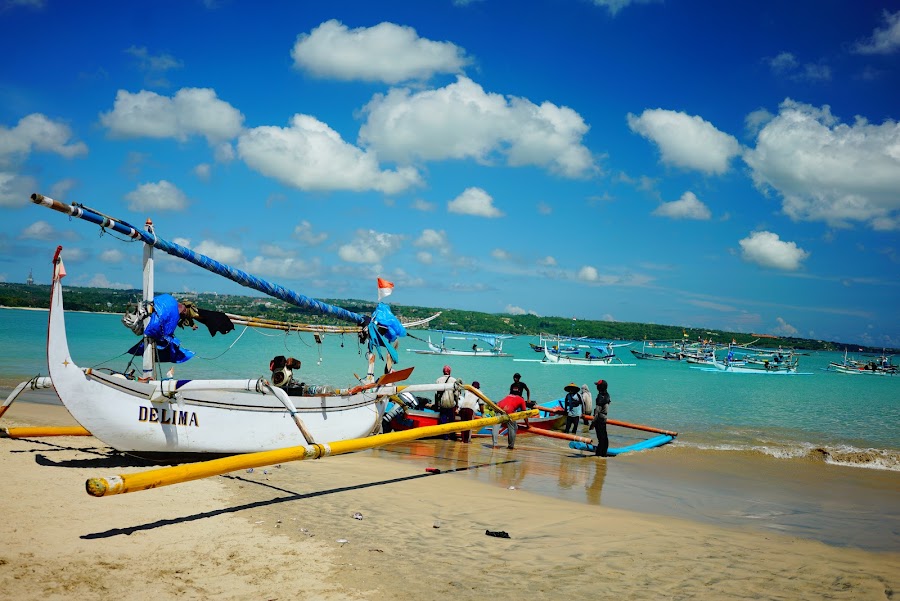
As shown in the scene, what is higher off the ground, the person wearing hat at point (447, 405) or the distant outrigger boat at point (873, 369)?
the person wearing hat at point (447, 405)

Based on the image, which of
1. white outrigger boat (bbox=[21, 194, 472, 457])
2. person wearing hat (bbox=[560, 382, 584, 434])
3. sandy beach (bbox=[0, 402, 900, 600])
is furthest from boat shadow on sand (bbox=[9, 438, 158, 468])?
person wearing hat (bbox=[560, 382, 584, 434])

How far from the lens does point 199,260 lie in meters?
11.3

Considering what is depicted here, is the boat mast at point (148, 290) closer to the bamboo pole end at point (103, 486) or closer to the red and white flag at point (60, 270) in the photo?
the red and white flag at point (60, 270)

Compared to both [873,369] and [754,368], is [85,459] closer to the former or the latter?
[754,368]

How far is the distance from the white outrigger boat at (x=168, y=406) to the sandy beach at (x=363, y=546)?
2.35ft

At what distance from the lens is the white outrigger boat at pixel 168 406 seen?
333 inches

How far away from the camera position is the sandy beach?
516cm

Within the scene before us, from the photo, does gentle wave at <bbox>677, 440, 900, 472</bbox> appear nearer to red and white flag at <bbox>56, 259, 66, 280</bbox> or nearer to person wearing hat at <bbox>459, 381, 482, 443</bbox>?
person wearing hat at <bbox>459, 381, 482, 443</bbox>

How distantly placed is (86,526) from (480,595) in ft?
13.0

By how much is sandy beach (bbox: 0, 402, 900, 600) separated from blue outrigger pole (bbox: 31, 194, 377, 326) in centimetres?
354

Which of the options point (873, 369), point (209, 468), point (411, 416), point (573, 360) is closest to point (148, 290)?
point (209, 468)

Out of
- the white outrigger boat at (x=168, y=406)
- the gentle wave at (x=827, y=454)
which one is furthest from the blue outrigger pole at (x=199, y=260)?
the gentle wave at (x=827, y=454)

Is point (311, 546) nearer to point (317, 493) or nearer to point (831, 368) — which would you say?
point (317, 493)

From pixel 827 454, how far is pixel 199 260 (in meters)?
15.4
